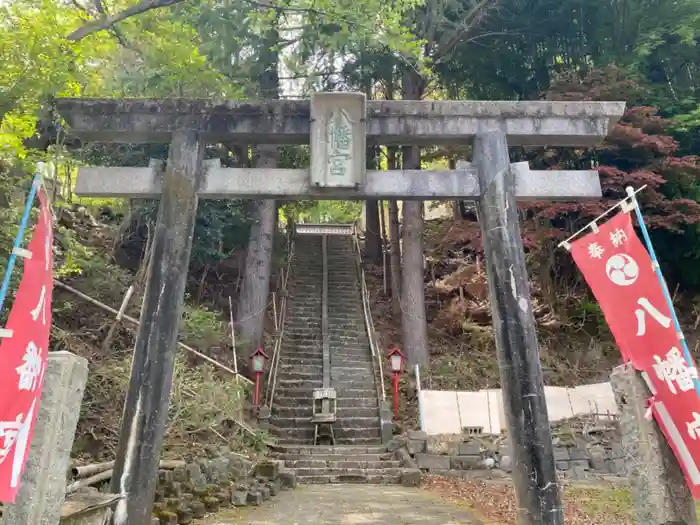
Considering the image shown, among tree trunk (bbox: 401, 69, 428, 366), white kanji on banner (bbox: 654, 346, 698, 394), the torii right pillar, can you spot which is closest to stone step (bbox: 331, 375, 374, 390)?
tree trunk (bbox: 401, 69, 428, 366)

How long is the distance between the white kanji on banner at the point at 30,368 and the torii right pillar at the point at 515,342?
13.2ft

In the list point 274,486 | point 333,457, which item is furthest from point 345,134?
point 333,457

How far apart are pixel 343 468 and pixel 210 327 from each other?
11.6ft

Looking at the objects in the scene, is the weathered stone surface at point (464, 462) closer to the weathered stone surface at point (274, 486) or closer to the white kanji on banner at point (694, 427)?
the weathered stone surface at point (274, 486)

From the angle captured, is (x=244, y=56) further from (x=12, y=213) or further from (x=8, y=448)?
(x=8, y=448)

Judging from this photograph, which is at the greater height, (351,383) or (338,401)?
(351,383)

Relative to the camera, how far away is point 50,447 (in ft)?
11.4

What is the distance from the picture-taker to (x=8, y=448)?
3.22m

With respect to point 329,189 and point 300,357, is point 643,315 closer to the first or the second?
point 329,189

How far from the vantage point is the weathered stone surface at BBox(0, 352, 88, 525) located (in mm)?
3328

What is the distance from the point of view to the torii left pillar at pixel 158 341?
16.3 ft

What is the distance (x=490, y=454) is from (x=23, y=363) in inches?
320

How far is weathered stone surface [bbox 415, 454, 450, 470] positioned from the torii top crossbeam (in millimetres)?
5866

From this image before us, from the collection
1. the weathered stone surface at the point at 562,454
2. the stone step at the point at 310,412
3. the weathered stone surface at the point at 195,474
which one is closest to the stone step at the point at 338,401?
the stone step at the point at 310,412
